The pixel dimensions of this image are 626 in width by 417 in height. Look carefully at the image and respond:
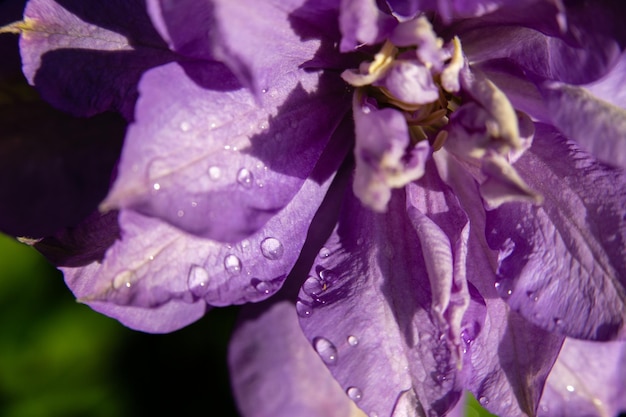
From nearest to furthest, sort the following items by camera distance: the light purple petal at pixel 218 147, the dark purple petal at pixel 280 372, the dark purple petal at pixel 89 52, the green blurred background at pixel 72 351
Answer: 1. the light purple petal at pixel 218 147
2. the dark purple petal at pixel 89 52
3. the dark purple petal at pixel 280 372
4. the green blurred background at pixel 72 351

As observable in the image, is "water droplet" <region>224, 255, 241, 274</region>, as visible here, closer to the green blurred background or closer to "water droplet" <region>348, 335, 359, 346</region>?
"water droplet" <region>348, 335, 359, 346</region>

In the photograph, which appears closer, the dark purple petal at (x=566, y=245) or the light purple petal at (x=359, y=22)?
the light purple petal at (x=359, y=22)

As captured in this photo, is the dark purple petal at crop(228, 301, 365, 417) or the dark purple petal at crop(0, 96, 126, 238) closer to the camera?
the dark purple petal at crop(0, 96, 126, 238)

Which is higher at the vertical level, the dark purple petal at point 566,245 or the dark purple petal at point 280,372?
the dark purple petal at point 566,245

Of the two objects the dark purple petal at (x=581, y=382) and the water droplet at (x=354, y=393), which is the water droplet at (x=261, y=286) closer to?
the water droplet at (x=354, y=393)

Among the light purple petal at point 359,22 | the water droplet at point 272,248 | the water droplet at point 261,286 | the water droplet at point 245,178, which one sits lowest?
the water droplet at point 261,286

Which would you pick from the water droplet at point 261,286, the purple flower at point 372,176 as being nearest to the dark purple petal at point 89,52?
the purple flower at point 372,176

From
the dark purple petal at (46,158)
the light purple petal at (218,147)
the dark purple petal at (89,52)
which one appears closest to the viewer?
the light purple petal at (218,147)

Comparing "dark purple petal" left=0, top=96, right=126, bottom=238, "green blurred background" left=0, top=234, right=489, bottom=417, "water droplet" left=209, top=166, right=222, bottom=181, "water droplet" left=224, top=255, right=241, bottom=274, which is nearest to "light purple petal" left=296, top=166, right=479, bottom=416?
"water droplet" left=224, top=255, right=241, bottom=274
